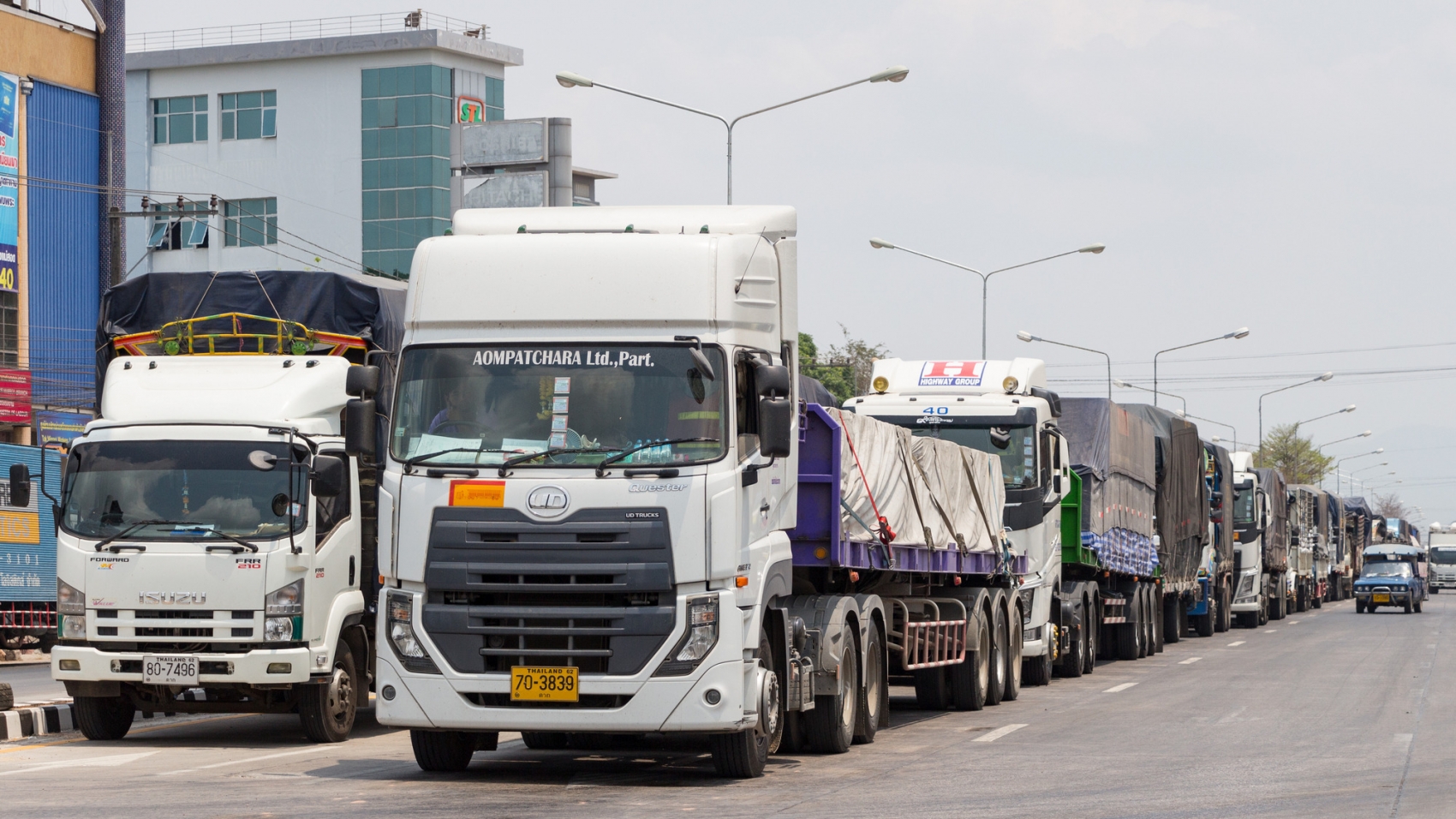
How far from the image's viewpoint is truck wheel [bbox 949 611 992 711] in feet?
61.5

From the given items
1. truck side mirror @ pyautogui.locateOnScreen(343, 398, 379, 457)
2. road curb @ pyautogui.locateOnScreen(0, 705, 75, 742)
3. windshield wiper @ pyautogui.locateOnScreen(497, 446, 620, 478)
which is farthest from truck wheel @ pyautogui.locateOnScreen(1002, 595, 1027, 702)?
truck side mirror @ pyautogui.locateOnScreen(343, 398, 379, 457)

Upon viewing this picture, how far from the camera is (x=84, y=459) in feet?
46.5

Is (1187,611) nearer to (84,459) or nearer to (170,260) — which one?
(84,459)

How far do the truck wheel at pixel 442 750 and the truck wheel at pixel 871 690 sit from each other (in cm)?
322

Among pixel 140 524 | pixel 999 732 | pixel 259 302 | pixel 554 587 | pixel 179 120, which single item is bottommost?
pixel 999 732

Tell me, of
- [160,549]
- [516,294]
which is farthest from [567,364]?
[160,549]

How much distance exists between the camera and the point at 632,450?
36.3ft

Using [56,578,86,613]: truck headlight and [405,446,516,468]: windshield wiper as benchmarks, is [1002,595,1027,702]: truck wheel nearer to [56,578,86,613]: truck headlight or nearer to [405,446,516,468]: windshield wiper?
[56,578,86,613]: truck headlight

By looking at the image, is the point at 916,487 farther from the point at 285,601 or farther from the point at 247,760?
the point at 247,760

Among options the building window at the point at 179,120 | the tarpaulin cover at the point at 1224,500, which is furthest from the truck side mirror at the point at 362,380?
the building window at the point at 179,120

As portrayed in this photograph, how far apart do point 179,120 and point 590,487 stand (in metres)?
64.2

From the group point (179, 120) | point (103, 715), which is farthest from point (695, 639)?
point (179, 120)

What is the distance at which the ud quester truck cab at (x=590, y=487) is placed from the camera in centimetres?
1097

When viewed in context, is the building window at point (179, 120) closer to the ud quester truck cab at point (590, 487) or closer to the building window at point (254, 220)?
the building window at point (254, 220)
